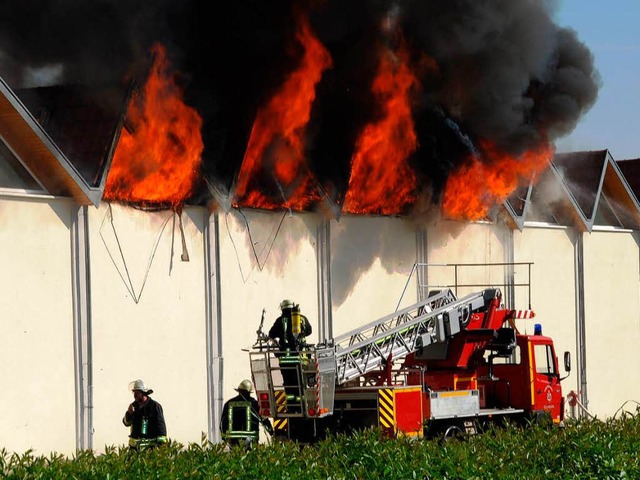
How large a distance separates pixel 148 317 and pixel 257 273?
2.87 m

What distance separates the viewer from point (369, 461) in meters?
11.4

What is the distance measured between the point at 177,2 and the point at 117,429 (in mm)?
7412

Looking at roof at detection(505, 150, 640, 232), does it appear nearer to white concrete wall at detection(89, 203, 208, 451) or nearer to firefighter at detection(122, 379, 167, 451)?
white concrete wall at detection(89, 203, 208, 451)

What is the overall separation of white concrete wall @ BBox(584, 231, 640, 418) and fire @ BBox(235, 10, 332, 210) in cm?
1128

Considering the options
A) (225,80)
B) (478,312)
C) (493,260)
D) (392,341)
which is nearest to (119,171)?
(225,80)

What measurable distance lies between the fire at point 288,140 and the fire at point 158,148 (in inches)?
52.2

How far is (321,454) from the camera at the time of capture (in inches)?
474

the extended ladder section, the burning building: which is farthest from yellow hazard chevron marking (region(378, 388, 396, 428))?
the burning building

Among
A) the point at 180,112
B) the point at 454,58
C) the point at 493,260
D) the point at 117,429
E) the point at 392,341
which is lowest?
the point at 117,429

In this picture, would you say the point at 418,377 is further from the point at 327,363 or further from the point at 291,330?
the point at 291,330

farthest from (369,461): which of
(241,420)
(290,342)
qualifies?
(290,342)

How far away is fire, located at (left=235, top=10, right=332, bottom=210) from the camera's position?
862 inches

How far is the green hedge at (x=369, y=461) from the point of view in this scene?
10.3 m

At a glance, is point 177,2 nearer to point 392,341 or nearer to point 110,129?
point 110,129
